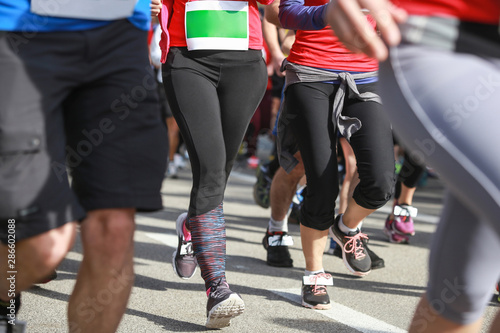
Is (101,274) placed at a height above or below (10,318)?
above

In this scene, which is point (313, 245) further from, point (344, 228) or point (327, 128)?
point (327, 128)

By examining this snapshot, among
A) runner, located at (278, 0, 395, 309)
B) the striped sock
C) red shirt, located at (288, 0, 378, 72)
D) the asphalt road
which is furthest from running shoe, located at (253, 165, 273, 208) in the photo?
the striped sock

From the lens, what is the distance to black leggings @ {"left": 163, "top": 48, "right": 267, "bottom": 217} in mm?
3080

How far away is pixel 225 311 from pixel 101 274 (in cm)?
105

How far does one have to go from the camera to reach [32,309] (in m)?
3.24

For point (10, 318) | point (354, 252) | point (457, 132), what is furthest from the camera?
point (354, 252)

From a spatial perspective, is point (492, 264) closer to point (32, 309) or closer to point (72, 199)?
point (72, 199)

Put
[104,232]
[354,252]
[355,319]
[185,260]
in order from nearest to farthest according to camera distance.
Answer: [104,232]
[355,319]
[185,260]
[354,252]

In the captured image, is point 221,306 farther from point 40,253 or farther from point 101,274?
point 40,253

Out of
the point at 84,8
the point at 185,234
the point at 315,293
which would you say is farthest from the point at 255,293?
the point at 84,8

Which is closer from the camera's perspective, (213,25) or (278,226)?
(213,25)

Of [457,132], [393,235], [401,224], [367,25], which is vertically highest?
[367,25]

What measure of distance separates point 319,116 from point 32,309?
163 cm

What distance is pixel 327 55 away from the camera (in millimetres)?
3551
